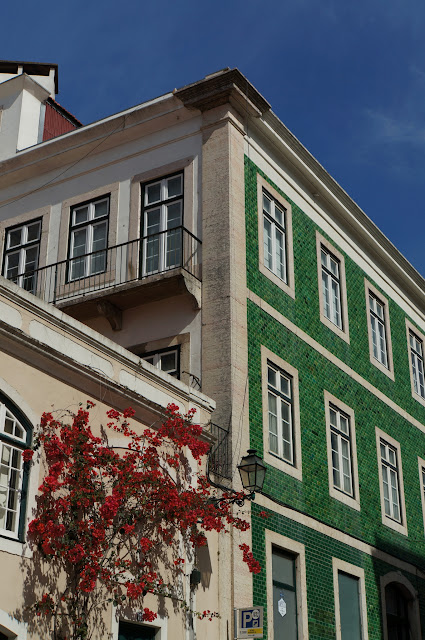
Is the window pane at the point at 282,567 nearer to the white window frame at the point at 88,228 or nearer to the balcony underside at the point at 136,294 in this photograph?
the balcony underside at the point at 136,294

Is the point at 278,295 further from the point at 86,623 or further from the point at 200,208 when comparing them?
the point at 86,623

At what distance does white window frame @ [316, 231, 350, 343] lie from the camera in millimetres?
16922

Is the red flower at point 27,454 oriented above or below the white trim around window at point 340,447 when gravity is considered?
below

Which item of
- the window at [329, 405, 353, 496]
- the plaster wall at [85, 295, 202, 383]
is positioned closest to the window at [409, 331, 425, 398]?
the window at [329, 405, 353, 496]

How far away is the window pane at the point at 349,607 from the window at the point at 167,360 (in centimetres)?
426

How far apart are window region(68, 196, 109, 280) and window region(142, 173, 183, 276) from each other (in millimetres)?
817

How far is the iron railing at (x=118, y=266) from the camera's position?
14758 millimetres

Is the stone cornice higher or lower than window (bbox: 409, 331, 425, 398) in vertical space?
higher

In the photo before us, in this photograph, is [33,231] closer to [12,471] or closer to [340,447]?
[340,447]

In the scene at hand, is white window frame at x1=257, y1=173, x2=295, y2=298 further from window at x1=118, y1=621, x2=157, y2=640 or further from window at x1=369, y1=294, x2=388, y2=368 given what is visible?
window at x1=118, y1=621, x2=157, y2=640

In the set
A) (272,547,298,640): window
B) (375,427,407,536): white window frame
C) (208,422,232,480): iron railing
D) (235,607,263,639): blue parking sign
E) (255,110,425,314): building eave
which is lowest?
(235,607,263,639): blue parking sign

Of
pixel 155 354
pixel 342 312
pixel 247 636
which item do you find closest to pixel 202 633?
pixel 247 636

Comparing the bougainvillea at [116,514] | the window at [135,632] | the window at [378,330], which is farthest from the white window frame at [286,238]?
the window at [135,632]

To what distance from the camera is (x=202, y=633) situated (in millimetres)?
11750
